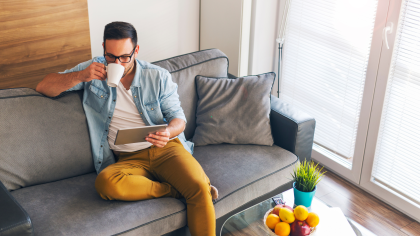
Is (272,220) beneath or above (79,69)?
beneath

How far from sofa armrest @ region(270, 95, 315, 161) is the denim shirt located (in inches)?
24.3

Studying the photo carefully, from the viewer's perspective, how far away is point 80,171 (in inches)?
79.7

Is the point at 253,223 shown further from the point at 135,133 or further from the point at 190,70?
the point at 190,70

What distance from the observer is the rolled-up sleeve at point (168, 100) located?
6.75 feet

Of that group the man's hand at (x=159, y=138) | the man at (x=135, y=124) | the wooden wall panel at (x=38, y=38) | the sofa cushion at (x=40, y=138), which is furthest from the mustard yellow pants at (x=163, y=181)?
the wooden wall panel at (x=38, y=38)

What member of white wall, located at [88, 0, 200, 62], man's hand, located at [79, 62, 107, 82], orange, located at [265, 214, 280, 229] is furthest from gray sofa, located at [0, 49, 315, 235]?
white wall, located at [88, 0, 200, 62]

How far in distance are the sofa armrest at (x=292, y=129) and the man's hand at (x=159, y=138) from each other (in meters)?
0.77

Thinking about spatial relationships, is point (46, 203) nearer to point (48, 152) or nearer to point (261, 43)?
point (48, 152)

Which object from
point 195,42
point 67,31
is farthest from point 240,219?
point 195,42

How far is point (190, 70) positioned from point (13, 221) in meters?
1.31

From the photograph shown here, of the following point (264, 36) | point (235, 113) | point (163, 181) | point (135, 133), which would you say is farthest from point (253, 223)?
point (264, 36)

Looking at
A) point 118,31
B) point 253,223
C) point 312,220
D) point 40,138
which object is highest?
point 118,31

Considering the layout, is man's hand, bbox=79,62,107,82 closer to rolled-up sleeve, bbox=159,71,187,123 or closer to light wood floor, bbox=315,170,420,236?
rolled-up sleeve, bbox=159,71,187,123

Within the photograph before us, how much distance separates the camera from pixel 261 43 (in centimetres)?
305
